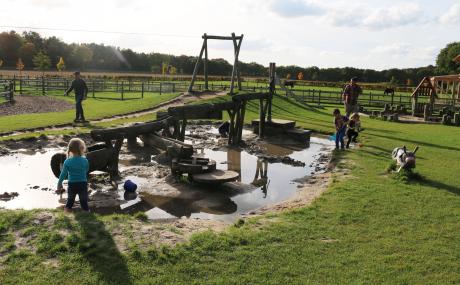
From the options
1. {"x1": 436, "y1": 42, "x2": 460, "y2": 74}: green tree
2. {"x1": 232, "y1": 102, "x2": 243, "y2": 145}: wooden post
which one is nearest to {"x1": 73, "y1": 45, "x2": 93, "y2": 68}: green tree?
{"x1": 436, "y1": 42, "x2": 460, "y2": 74}: green tree

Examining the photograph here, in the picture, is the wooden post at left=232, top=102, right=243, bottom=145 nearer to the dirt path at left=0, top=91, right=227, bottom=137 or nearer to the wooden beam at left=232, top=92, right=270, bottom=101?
the wooden beam at left=232, top=92, right=270, bottom=101

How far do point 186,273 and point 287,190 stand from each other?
5.45 metres

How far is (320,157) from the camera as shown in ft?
47.6

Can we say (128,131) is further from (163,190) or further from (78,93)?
(78,93)

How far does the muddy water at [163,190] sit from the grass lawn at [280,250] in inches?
59.2

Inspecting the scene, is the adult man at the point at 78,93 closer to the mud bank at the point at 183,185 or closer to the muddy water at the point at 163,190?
the mud bank at the point at 183,185

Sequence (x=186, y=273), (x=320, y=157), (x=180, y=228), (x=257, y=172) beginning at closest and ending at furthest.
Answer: (x=186, y=273) → (x=180, y=228) → (x=257, y=172) → (x=320, y=157)

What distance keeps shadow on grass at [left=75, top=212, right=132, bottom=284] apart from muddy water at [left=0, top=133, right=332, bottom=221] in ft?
6.10

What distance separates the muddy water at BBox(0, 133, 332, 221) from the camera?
28.4 feet

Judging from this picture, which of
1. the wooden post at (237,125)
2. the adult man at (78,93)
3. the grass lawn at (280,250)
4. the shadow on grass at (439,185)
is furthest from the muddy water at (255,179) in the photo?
the adult man at (78,93)

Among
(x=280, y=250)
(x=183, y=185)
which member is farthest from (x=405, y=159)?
(x=280, y=250)

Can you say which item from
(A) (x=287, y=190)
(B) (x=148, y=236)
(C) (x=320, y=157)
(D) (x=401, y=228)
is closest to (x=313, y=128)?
(C) (x=320, y=157)

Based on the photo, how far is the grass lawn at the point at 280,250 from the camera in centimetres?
526

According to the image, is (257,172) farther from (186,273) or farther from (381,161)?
(186,273)
